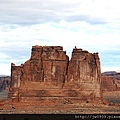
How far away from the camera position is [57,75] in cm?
8494

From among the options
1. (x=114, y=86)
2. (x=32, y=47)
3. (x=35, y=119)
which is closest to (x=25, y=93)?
(x=32, y=47)

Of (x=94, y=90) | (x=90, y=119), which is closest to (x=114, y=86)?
(x=94, y=90)

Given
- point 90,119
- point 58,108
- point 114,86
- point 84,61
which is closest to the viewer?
point 90,119

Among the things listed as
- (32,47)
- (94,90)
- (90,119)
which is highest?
(32,47)

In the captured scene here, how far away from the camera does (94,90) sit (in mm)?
86500

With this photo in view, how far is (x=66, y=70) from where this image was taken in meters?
85.7

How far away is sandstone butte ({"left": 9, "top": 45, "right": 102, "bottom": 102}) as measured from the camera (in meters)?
84.0

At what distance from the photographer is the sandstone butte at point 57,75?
84.0m

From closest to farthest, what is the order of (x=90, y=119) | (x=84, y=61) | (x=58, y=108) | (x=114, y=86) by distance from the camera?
(x=90, y=119), (x=58, y=108), (x=84, y=61), (x=114, y=86)

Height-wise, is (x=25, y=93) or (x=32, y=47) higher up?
(x=32, y=47)

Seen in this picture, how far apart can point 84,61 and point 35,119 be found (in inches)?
1608

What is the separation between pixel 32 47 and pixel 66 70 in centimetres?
659

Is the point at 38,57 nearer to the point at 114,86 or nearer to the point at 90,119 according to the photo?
the point at 90,119

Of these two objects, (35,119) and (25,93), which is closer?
(35,119)
